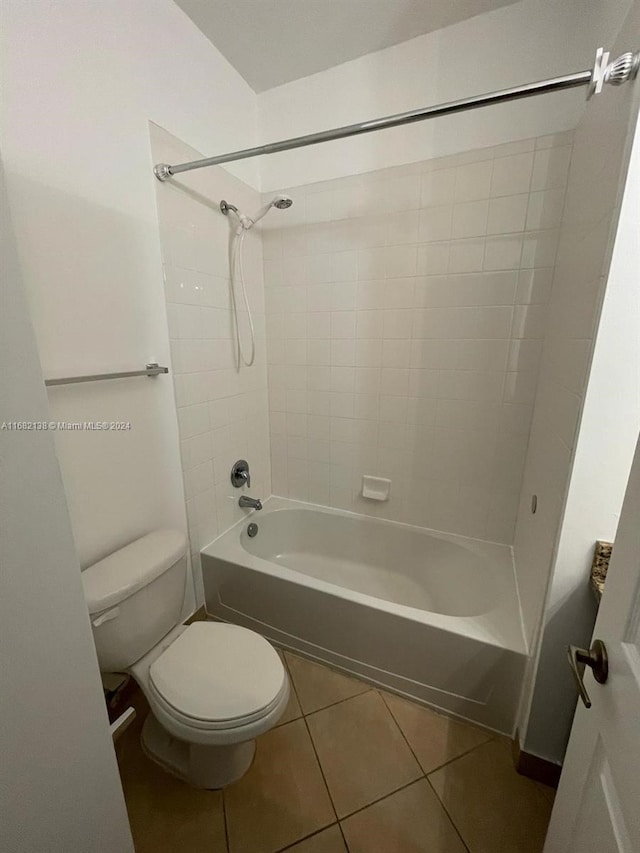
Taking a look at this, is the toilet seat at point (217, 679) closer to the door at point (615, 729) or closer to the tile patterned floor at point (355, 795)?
the tile patterned floor at point (355, 795)

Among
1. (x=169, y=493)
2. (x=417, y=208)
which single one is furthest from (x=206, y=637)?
(x=417, y=208)

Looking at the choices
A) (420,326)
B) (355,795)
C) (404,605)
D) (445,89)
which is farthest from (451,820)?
(445,89)

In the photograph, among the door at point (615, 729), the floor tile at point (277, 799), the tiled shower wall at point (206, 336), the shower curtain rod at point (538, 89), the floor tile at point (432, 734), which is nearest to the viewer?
the door at point (615, 729)

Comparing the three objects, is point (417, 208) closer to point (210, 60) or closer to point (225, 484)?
point (210, 60)

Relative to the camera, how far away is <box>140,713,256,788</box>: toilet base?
3.49 ft

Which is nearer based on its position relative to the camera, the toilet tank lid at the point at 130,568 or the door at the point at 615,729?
the door at the point at 615,729

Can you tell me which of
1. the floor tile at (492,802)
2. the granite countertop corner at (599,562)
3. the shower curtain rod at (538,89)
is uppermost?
the shower curtain rod at (538,89)

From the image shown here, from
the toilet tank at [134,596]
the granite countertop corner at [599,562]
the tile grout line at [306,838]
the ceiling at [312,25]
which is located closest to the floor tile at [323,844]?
the tile grout line at [306,838]

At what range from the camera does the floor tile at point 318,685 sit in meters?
1.34

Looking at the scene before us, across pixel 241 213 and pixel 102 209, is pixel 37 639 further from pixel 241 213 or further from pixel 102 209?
pixel 241 213

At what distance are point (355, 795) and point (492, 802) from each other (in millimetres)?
419

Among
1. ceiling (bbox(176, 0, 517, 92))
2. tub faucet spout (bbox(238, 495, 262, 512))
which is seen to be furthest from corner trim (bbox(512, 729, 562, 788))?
ceiling (bbox(176, 0, 517, 92))

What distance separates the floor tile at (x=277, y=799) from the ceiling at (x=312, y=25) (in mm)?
2640

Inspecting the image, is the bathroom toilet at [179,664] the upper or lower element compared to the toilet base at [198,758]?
upper
